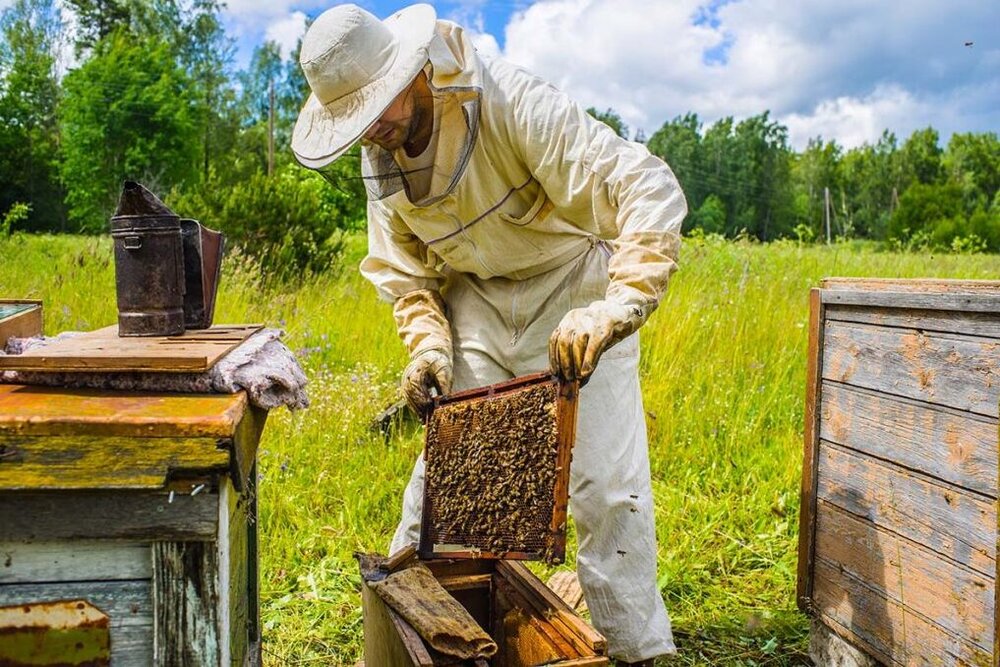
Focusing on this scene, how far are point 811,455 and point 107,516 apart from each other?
2.09 meters

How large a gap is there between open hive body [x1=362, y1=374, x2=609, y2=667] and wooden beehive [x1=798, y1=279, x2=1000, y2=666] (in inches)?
39.5

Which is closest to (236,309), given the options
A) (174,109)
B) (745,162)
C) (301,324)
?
(301,324)

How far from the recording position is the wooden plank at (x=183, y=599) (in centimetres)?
124

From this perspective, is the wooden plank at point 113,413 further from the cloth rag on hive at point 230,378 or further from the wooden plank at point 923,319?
the wooden plank at point 923,319

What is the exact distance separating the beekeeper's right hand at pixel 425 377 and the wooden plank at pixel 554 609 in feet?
1.55

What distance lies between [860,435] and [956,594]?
52cm

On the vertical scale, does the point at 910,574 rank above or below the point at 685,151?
below

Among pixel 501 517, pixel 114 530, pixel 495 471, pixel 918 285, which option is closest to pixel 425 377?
pixel 495 471

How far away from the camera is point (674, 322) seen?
4.80 m

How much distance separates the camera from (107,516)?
3.97 ft

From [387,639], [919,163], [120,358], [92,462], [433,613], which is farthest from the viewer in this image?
[919,163]

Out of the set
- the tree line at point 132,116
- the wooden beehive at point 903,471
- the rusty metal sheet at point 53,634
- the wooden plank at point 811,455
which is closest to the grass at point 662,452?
the wooden plank at point 811,455

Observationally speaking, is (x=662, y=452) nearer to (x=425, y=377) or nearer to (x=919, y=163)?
(x=425, y=377)

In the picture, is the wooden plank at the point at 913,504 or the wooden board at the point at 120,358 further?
the wooden plank at the point at 913,504
